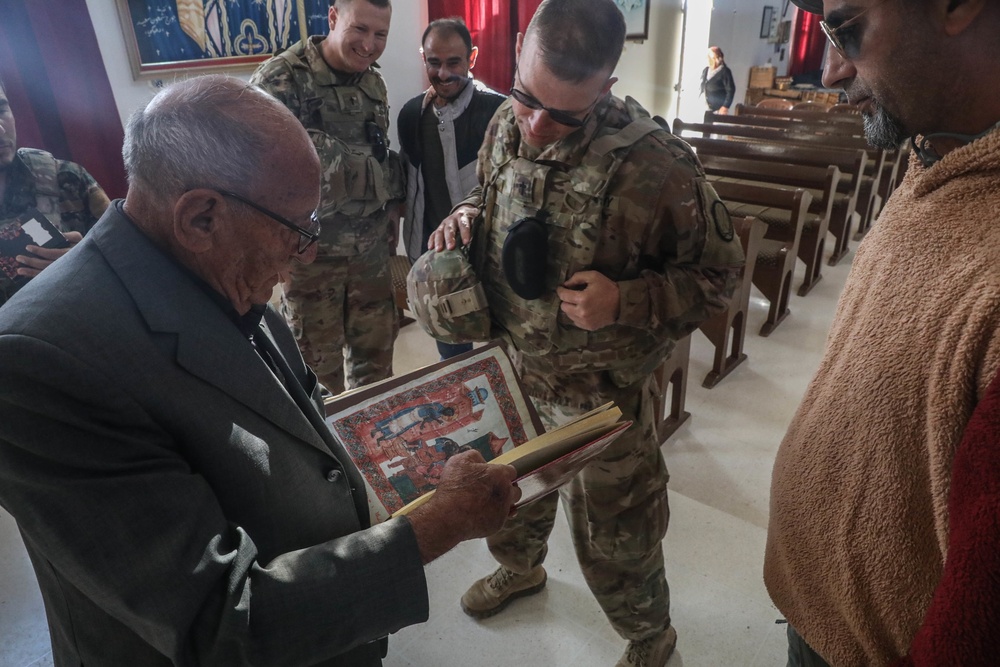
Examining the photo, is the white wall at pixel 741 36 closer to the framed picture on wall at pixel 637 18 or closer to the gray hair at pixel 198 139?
the framed picture on wall at pixel 637 18

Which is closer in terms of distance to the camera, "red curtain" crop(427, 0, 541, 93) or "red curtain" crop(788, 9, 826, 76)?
"red curtain" crop(427, 0, 541, 93)

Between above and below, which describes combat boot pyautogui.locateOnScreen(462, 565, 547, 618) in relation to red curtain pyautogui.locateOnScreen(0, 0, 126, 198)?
below

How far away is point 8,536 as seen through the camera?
2.28 metres

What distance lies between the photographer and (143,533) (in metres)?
0.69

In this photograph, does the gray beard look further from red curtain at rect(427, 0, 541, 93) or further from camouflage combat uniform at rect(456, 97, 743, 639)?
red curtain at rect(427, 0, 541, 93)

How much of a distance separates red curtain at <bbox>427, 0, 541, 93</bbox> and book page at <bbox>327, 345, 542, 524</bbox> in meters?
3.85

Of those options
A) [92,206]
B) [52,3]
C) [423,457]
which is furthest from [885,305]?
[52,3]

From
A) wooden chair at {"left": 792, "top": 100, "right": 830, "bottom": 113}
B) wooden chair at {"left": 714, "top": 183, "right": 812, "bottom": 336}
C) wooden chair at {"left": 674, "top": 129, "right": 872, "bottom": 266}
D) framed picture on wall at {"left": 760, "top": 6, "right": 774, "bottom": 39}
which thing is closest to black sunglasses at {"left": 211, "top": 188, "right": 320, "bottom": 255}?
wooden chair at {"left": 714, "top": 183, "right": 812, "bottom": 336}

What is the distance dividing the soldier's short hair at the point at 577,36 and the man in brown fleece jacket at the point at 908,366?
446mm

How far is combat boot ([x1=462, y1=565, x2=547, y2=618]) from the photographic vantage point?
1942 millimetres

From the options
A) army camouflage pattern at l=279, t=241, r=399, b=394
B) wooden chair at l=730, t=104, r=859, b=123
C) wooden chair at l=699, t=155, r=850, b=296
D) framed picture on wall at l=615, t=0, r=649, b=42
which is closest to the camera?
army camouflage pattern at l=279, t=241, r=399, b=394

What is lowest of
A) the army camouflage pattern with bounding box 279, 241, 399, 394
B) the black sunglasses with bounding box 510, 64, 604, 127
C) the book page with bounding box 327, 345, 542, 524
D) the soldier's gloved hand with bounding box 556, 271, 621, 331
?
the army camouflage pattern with bounding box 279, 241, 399, 394

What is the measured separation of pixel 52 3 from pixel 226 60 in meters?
0.75

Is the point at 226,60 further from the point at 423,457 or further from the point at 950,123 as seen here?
the point at 950,123
